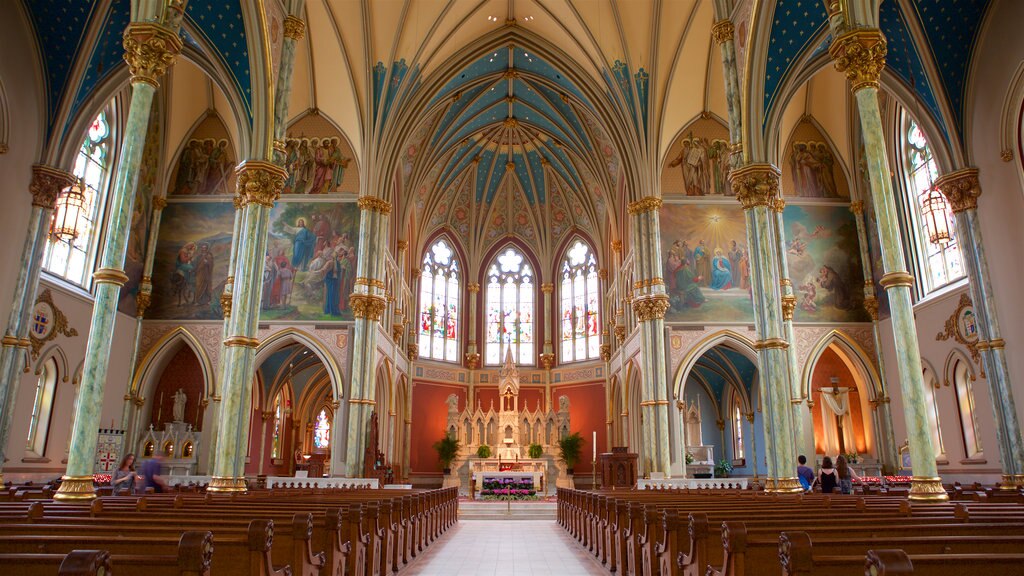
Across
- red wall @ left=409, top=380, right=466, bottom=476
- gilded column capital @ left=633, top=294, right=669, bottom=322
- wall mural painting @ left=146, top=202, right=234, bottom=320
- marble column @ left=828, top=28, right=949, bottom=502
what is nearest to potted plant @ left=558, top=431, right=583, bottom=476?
red wall @ left=409, top=380, right=466, bottom=476

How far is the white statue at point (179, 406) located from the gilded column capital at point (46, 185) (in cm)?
855

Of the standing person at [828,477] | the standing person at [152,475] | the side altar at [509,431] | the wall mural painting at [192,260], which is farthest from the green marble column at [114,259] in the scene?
the side altar at [509,431]

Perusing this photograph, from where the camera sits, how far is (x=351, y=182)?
80.4 ft

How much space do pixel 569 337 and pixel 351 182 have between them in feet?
50.8

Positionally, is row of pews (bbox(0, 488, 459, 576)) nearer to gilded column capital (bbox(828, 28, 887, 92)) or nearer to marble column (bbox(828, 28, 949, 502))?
marble column (bbox(828, 28, 949, 502))

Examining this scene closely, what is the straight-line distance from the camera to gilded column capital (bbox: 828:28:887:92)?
1020cm

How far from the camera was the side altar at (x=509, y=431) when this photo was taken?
31.3m

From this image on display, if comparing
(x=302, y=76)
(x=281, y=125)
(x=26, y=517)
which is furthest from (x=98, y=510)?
(x=302, y=76)

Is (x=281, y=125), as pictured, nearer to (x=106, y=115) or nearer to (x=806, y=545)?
(x=106, y=115)

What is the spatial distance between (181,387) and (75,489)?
15692 millimetres

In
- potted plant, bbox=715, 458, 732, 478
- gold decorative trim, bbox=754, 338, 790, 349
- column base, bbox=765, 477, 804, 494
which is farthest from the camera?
potted plant, bbox=715, 458, 732, 478

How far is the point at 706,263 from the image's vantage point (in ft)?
77.0

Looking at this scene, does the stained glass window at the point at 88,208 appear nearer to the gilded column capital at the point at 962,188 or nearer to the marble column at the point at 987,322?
the gilded column capital at the point at 962,188

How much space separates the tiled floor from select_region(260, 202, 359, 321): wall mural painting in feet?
32.8
